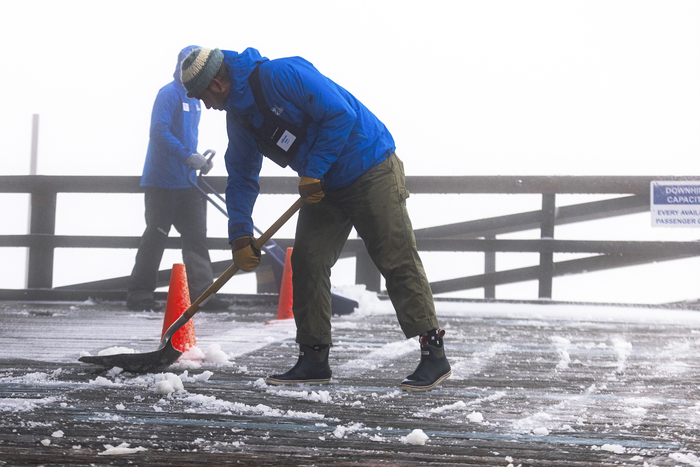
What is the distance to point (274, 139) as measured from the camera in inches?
88.8

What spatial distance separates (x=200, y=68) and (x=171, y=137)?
2702mm

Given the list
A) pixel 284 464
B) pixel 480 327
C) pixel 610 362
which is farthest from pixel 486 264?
pixel 284 464

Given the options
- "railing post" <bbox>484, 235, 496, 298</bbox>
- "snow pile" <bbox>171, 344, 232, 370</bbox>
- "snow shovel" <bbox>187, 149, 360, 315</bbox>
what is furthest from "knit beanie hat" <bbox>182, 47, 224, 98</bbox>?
"railing post" <bbox>484, 235, 496, 298</bbox>

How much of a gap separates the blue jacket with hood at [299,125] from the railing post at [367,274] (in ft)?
10.5

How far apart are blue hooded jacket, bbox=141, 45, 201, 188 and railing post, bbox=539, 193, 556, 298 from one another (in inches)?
131

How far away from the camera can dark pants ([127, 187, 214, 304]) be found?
4.85 metres

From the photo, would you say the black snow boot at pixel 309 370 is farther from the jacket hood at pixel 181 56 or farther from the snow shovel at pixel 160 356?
the jacket hood at pixel 181 56

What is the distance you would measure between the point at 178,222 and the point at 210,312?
2.75ft

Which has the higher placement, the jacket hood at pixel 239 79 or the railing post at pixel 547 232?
the jacket hood at pixel 239 79

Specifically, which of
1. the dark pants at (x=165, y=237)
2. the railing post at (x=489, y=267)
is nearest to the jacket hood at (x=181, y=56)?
the dark pants at (x=165, y=237)

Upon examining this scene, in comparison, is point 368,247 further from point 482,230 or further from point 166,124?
point 482,230

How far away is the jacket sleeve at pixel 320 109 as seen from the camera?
7.04 feet

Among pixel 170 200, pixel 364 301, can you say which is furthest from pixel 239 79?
pixel 364 301

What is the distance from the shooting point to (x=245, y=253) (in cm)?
238
